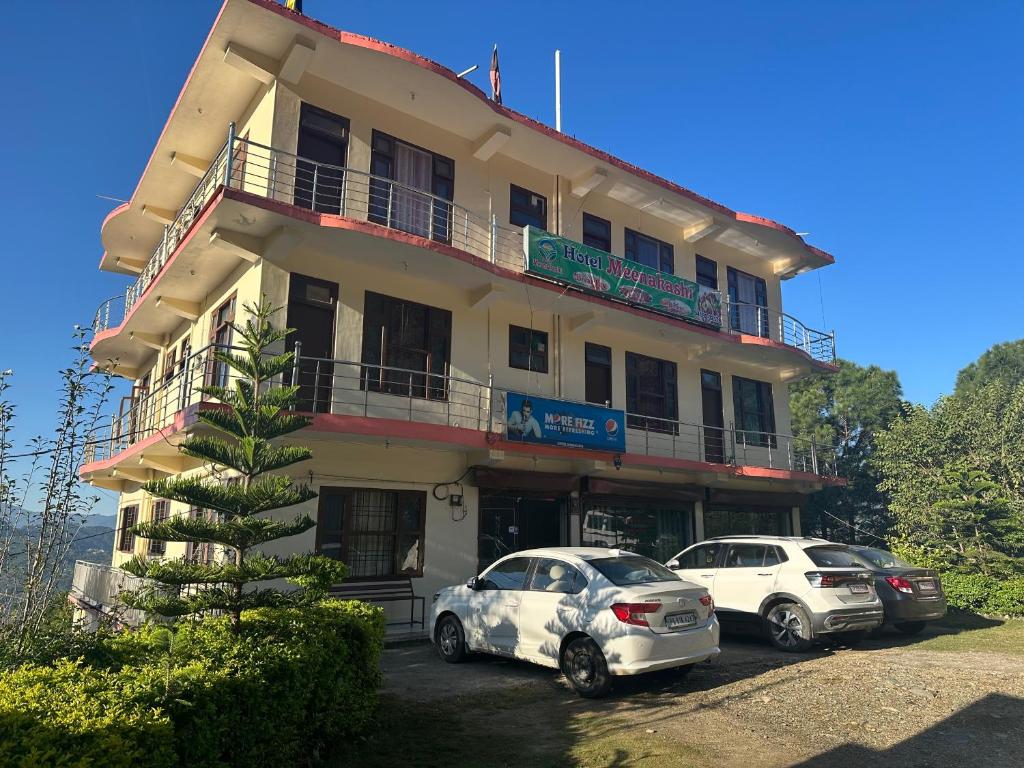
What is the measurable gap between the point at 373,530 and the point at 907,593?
31.4ft

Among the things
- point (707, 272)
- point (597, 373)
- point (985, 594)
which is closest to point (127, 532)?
point (597, 373)

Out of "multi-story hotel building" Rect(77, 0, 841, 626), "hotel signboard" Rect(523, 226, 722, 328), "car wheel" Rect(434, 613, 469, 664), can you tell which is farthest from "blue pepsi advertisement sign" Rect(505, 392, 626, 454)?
"car wheel" Rect(434, 613, 469, 664)

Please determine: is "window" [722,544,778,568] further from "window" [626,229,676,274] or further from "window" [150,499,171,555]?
"window" [150,499,171,555]

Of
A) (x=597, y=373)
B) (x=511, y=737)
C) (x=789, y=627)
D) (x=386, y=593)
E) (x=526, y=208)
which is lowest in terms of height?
(x=511, y=737)

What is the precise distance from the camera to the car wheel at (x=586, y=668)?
8.09 metres

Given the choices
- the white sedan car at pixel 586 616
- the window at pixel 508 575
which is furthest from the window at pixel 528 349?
the white sedan car at pixel 586 616

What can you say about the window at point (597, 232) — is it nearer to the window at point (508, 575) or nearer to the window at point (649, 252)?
the window at point (649, 252)

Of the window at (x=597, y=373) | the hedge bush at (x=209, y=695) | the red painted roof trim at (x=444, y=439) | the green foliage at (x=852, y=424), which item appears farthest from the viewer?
the green foliage at (x=852, y=424)

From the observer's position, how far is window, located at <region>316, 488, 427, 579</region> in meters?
12.6

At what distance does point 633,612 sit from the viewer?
26.2 feet

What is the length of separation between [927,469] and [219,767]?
25916 mm

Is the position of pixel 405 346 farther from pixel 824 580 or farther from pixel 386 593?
pixel 824 580

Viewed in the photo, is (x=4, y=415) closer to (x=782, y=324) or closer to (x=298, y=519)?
(x=298, y=519)

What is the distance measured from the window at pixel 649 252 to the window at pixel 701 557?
8.55 meters
